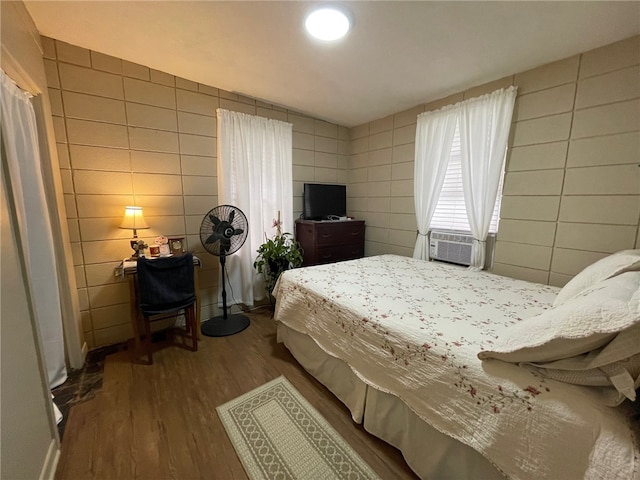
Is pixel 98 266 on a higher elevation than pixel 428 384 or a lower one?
higher

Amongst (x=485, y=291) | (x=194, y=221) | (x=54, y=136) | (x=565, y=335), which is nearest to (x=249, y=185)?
(x=194, y=221)

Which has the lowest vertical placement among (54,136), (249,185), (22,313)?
(22,313)

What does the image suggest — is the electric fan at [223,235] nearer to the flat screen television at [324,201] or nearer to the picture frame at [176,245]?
the picture frame at [176,245]

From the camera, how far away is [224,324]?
8.87 feet

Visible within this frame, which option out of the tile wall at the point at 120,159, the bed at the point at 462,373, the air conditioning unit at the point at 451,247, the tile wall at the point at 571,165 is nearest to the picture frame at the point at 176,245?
the tile wall at the point at 120,159

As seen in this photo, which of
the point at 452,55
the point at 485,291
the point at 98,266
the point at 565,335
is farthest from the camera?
the point at 98,266

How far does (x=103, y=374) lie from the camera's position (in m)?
1.96

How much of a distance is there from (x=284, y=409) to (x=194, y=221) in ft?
6.58

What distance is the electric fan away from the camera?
2.45m

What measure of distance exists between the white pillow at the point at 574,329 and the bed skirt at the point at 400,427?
1.53 feet

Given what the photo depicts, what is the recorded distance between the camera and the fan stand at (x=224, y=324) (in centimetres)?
256

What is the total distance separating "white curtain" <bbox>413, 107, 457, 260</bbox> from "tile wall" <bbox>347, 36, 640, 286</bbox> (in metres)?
0.21

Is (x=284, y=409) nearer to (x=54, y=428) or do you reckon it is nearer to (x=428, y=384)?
(x=428, y=384)

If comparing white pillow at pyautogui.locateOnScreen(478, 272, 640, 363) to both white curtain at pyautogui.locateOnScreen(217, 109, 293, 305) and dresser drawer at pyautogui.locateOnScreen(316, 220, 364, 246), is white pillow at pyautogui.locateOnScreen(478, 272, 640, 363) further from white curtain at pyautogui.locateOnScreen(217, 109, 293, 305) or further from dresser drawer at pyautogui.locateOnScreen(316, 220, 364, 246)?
white curtain at pyautogui.locateOnScreen(217, 109, 293, 305)
